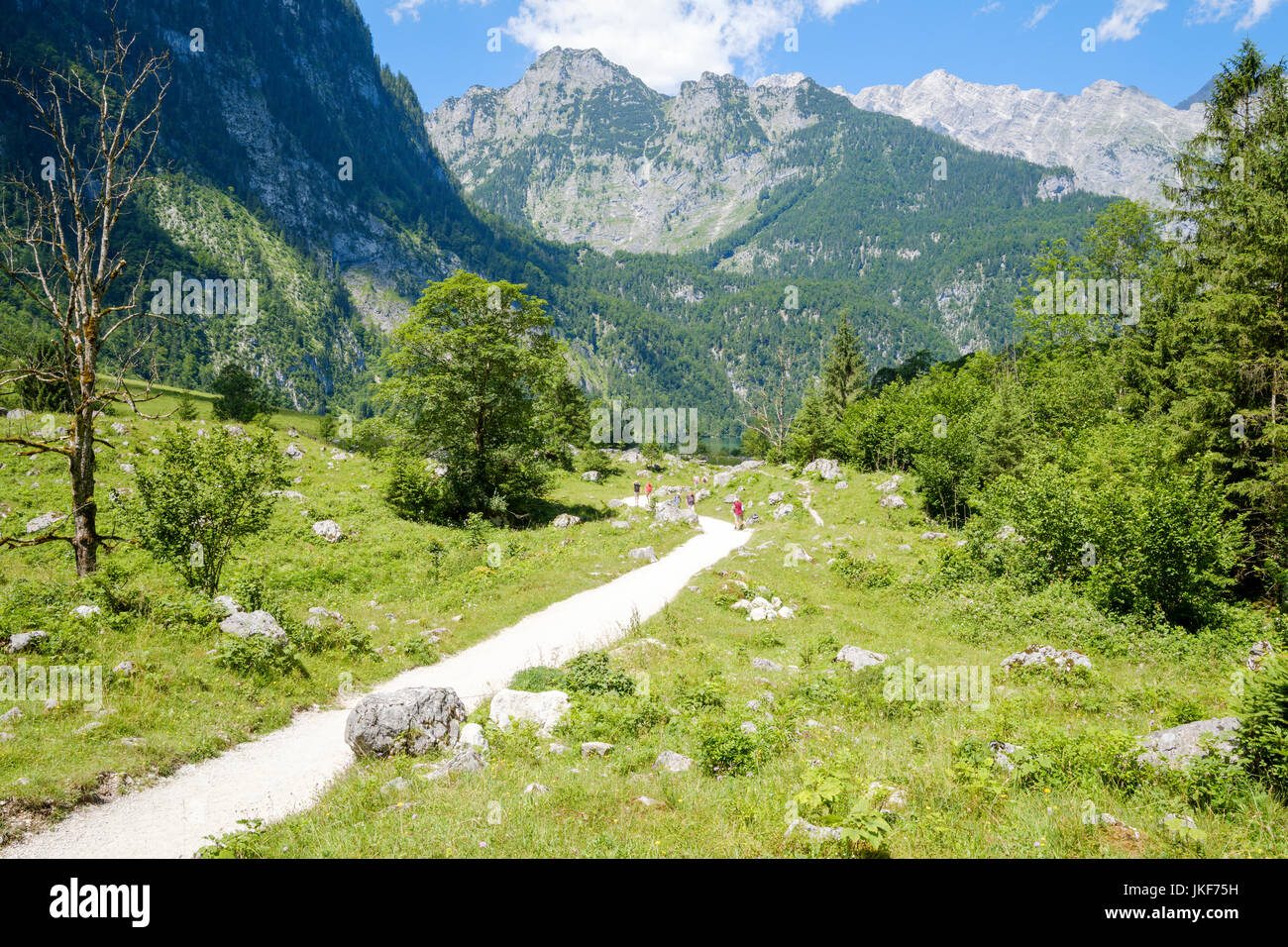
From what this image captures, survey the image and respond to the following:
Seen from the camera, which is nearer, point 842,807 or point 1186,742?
point 842,807

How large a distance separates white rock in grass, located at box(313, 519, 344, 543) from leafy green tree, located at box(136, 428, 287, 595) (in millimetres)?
8482

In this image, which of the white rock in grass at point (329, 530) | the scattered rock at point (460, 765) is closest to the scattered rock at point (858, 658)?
the scattered rock at point (460, 765)

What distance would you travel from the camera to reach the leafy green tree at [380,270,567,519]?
98.8ft

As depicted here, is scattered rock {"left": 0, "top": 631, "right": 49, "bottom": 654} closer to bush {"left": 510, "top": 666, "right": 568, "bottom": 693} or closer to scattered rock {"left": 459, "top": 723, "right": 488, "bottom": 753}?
scattered rock {"left": 459, "top": 723, "right": 488, "bottom": 753}

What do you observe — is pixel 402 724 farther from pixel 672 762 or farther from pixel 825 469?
pixel 825 469

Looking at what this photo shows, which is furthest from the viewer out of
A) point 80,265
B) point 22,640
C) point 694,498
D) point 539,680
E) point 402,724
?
point 694,498

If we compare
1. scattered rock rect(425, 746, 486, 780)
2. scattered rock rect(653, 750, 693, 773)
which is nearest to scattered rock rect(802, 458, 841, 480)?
scattered rock rect(653, 750, 693, 773)

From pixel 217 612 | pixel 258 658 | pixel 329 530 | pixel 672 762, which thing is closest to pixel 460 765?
pixel 672 762

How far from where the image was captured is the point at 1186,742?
26.0 ft

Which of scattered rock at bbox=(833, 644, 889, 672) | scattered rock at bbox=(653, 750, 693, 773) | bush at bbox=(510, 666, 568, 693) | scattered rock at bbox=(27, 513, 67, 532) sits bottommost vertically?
scattered rock at bbox=(833, 644, 889, 672)

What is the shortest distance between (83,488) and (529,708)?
11.8 meters

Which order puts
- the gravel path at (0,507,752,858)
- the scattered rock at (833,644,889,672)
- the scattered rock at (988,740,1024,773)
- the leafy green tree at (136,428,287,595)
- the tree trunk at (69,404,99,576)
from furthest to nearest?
the scattered rock at (833,644,889,672)
the leafy green tree at (136,428,287,595)
the tree trunk at (69,404,99,576)
the scattered rock at (988,740,1024,773)
the gravel path at (0,507,752,858)

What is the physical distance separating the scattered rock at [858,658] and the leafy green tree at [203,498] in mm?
15482
